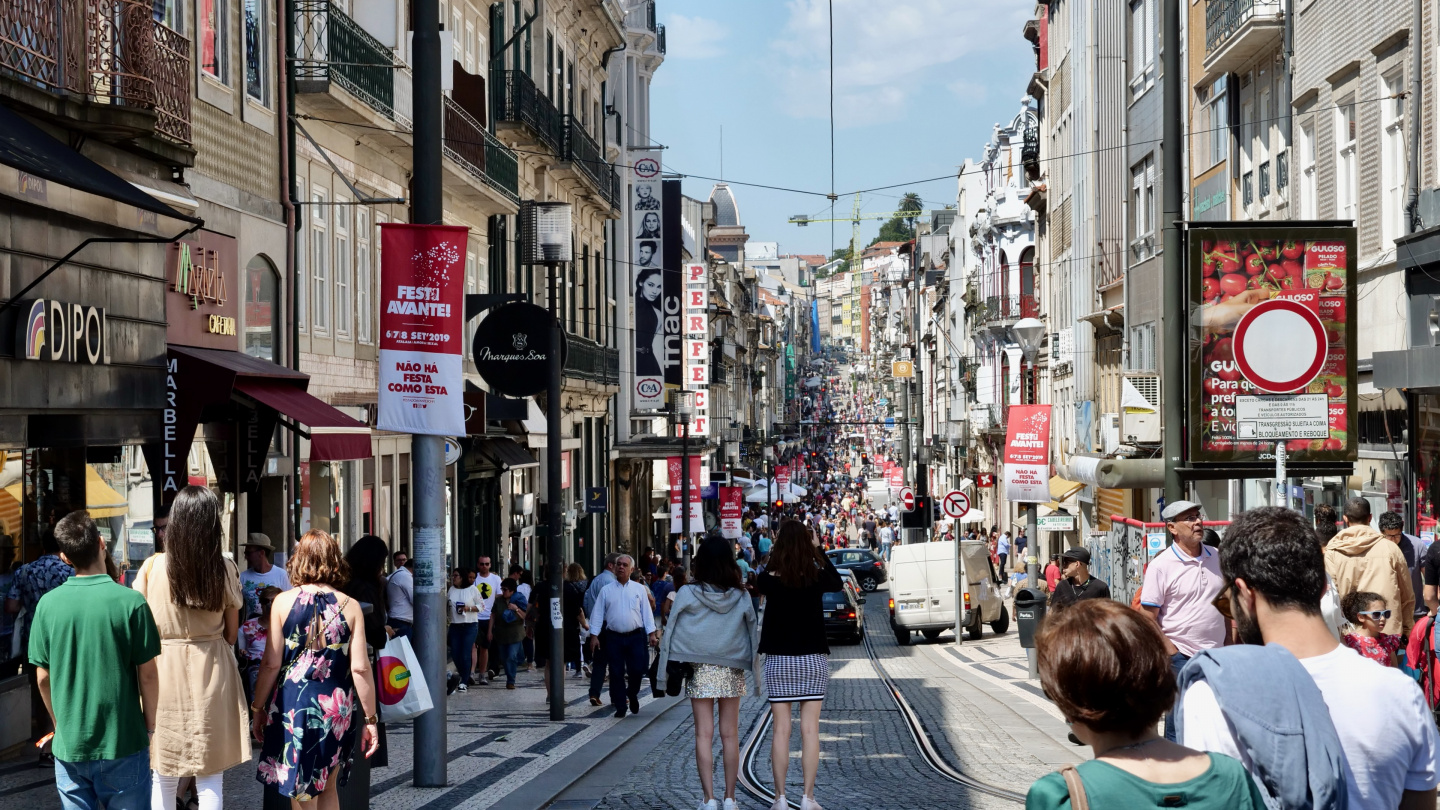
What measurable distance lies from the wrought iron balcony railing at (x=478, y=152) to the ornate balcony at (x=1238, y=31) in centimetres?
1122

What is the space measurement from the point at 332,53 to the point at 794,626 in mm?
12283

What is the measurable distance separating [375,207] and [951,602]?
14.4 m

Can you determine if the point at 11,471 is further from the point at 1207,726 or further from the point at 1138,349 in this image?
the point at 1138,349

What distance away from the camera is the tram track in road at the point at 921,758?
10.6m

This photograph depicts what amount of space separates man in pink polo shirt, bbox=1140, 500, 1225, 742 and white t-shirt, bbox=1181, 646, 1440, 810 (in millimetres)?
5381

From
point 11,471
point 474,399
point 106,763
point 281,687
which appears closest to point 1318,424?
point 281,687

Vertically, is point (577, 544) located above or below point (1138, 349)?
below

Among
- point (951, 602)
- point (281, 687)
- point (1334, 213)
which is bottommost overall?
point (951, 602)

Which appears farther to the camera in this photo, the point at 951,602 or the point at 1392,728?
the point at 951,602

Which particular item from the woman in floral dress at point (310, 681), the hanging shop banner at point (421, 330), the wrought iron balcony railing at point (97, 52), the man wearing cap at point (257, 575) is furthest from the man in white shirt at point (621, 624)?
the woman in floral dress at point (310, 681)

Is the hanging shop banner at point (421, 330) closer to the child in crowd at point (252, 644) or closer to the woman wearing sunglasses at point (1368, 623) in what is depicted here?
the child in crowd at point (252, 644)

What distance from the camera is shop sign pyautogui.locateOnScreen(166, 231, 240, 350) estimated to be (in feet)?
52.0

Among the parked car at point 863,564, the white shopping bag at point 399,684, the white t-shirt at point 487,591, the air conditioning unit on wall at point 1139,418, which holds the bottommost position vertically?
the parked car at point 863,564

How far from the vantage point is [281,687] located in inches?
295
